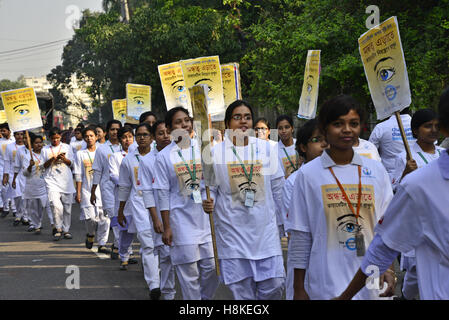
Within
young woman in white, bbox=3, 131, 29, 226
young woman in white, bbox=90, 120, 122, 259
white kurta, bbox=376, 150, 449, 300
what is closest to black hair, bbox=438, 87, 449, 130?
white kurta, bbox=376, 150, 449, 300

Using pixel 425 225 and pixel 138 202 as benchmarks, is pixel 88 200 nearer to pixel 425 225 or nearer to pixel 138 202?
pixel 138 202

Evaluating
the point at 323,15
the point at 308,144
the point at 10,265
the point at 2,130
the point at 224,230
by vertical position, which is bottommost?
the point at 10,265

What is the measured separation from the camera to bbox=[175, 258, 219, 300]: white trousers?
6.27 metres

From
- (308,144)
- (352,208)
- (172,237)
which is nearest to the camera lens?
(352,208)

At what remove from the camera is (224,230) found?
18.3 feet

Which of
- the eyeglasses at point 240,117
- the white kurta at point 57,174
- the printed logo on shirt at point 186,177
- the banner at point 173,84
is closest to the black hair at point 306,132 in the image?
the eyeglasses at point 240,117

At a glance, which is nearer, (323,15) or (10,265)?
(10,265)

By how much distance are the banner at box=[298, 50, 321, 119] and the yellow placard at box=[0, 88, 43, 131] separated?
648 cm

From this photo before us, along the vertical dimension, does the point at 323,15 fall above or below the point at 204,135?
above

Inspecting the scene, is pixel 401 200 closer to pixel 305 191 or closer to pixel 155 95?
pixel 305 191

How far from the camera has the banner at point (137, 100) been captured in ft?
49.0

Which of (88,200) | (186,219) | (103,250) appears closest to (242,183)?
(186,219)
